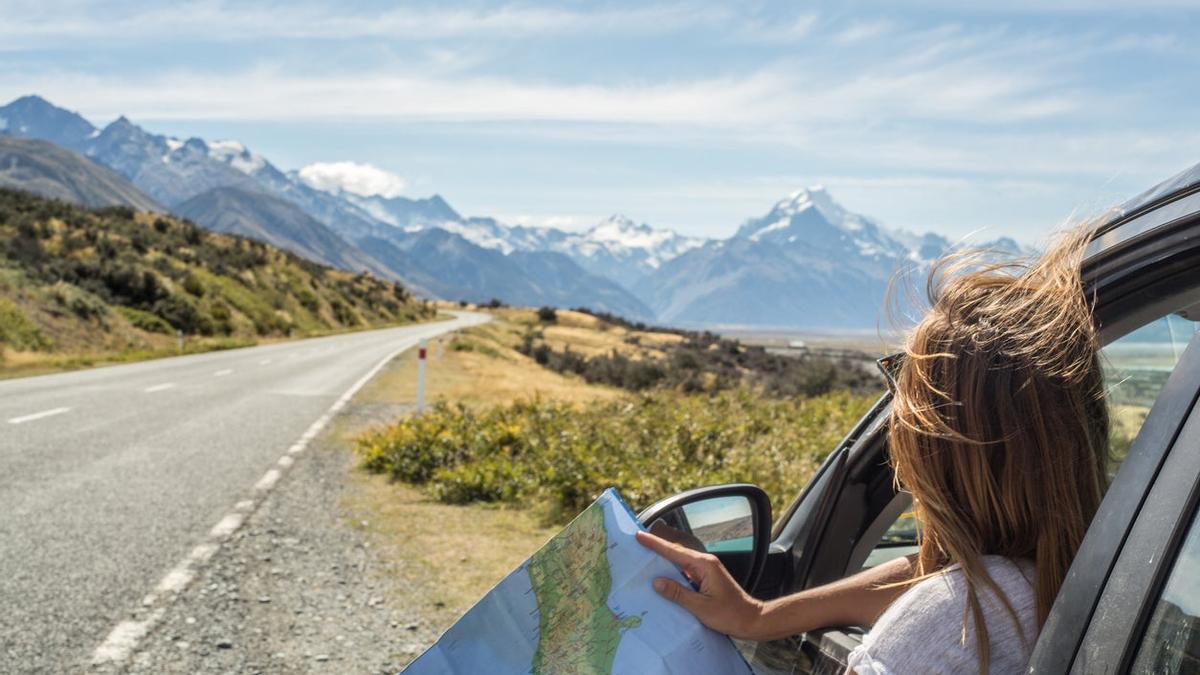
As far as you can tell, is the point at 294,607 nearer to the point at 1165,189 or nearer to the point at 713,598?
the point at 713,598

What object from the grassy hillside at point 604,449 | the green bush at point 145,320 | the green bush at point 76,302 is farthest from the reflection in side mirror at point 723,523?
the green bush at point 145,320

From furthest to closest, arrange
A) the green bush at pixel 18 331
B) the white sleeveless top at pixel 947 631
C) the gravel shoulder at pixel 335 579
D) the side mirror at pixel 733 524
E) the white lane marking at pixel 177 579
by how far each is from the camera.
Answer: the green bush at pixel 18 331 < the gravel shoulder at pixel 335 579 < the white lane marking at pixel 177 579 < the side mirror at pixel 733 524 < the white sleeveless top at pixel 947 631

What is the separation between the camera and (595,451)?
9.24 m

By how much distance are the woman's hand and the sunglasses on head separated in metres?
0.45

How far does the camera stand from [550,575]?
183 cm

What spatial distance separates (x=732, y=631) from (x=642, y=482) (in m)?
6.41

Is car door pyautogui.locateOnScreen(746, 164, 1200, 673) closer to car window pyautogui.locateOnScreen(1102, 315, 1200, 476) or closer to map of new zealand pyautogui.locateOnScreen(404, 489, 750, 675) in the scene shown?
car window pyautogui.locateOnScreen(1102, 315, 1200, 476)

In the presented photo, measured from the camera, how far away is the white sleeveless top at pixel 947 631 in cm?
137

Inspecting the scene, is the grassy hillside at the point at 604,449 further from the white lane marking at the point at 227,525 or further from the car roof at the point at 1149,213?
the car roof at the point at 1149,213

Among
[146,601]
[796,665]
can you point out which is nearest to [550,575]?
[796,665]

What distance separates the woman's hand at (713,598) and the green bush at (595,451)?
6.15 m

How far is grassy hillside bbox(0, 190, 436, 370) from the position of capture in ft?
93.0

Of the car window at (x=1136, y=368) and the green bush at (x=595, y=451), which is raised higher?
the car window at (x=1136, y=368)

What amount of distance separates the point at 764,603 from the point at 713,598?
94mm
